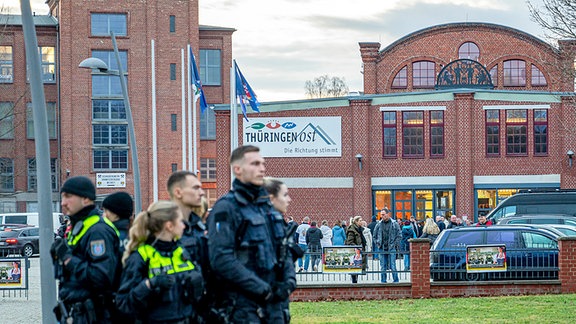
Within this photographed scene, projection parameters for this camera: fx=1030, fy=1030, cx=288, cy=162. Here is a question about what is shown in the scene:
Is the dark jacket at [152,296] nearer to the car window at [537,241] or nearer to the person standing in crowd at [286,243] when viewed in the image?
the person standing in crowd at [286,243]

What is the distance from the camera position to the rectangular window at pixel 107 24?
67062 millimetres

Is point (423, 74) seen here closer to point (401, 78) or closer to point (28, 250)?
point (401, 78)

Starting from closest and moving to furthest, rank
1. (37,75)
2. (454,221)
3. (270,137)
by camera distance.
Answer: (37,75)
(454,221)
(270,137)

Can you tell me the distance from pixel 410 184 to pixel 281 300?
144ft

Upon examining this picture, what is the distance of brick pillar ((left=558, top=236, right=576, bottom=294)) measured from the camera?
2278 centimetres

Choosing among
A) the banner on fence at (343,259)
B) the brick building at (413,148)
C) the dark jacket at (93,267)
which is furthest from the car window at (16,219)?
the dark jacket at (93,267)

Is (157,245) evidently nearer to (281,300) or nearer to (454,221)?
(281,300)

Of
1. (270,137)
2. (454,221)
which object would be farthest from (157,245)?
(270,137)

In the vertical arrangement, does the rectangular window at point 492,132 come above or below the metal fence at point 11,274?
above

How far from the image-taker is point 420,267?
917 inches

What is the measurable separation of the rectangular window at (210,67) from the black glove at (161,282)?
6520 cm

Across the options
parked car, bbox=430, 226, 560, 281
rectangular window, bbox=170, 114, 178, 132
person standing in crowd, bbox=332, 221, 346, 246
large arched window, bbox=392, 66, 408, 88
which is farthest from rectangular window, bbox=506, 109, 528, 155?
parked car, bbox=430, 226, 560, 281

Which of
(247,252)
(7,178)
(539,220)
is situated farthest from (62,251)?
(7,178)

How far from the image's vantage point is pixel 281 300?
7984mm
